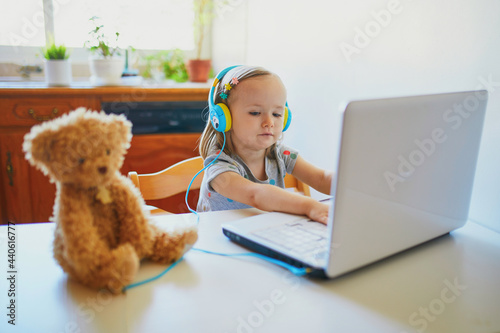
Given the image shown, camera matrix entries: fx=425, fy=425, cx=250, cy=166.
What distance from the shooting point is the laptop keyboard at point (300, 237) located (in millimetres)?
712

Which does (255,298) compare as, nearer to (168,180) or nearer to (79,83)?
(168,180)

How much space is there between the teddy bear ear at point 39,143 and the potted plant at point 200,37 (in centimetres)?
197

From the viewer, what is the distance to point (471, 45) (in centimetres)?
95

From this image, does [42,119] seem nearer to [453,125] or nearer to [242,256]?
[242,256]

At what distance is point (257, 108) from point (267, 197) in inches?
9.8

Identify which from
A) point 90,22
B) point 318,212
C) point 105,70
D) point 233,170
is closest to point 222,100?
point 233,170

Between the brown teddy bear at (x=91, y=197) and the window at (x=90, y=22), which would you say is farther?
the window at (x=90, y=22)

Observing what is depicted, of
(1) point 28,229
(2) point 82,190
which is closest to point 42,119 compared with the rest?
(1) point 28,229

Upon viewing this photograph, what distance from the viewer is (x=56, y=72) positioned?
208 cm

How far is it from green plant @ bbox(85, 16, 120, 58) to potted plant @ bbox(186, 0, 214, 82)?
17.4 inches

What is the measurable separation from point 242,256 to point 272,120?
1.39 feet

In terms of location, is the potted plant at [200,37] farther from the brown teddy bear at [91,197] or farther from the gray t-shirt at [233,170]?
the brown teddy bear at [91,197]

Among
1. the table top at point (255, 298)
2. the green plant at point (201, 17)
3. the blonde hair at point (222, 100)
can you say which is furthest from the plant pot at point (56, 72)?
the table top at point (255, 298)

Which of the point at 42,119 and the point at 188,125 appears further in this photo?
the point at 188,125
